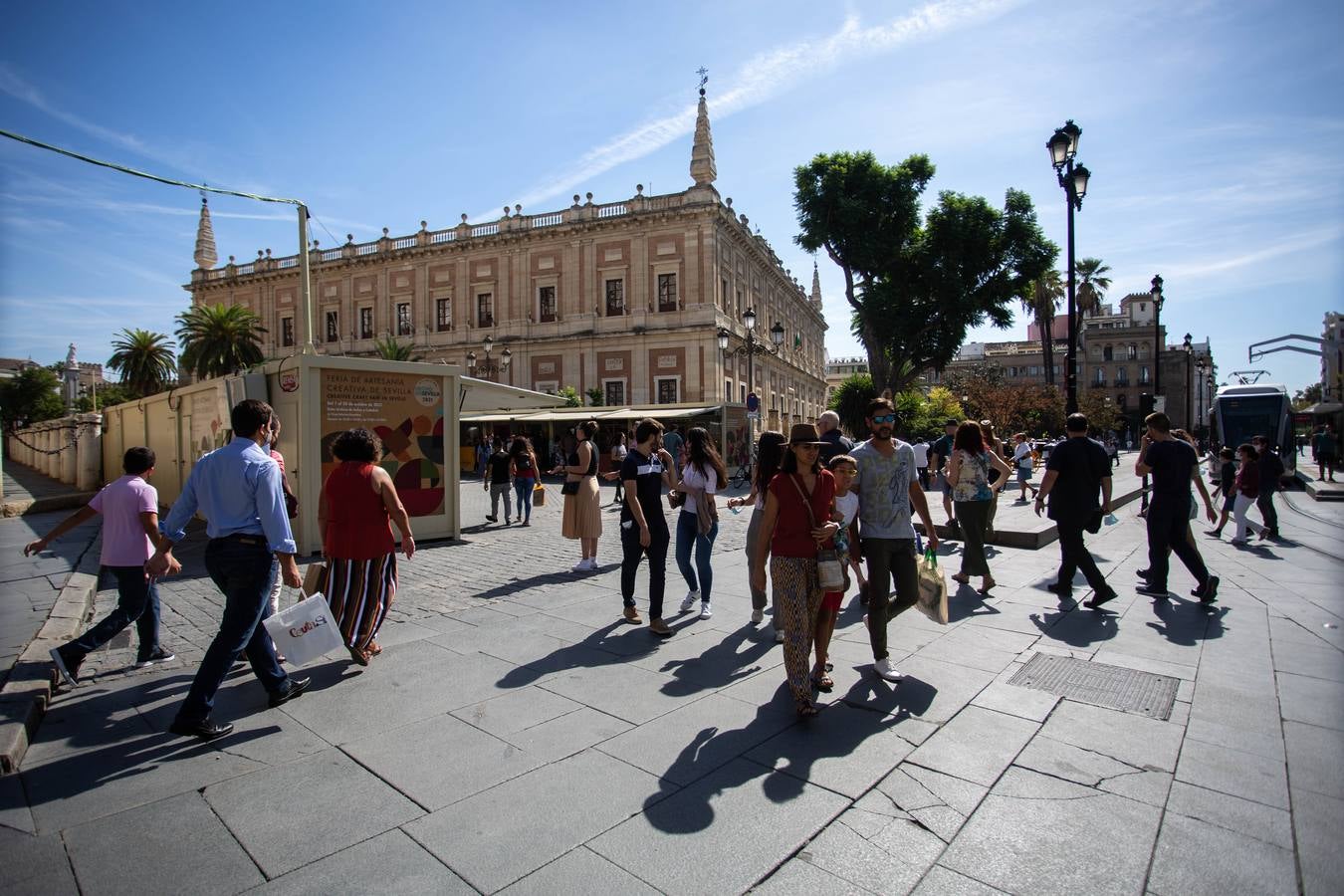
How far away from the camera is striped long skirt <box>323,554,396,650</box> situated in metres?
4.56

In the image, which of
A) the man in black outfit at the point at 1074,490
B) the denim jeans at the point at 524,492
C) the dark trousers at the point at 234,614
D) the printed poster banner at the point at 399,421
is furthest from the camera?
the denim jeans at the point at 524,492

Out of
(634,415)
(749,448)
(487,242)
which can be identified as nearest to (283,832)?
(749,448)

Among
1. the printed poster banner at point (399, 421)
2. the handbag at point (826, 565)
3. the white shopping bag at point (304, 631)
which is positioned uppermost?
the printed poster banner at point (399, 421)

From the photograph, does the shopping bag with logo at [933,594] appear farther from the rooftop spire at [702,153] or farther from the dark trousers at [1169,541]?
the rooftop spire at [702,153]

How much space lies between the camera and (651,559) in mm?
5430

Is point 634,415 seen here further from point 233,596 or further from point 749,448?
point 233,596

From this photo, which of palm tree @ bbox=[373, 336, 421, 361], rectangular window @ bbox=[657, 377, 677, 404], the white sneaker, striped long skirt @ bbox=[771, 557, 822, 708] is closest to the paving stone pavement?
the white sneaker

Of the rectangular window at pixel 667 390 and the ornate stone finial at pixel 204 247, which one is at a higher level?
the ornate stone finial at pixel 204 247

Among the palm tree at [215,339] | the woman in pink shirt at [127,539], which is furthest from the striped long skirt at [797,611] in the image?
the palm tree at [215,339]

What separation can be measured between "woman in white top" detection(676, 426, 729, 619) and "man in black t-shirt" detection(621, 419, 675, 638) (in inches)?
8.7

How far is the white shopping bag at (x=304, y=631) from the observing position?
3.87m

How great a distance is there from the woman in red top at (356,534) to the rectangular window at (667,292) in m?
33.2

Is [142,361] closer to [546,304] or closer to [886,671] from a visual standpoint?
[546,304]

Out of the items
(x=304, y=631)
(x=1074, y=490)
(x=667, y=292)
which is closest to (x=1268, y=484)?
(x=1074, y=490)
